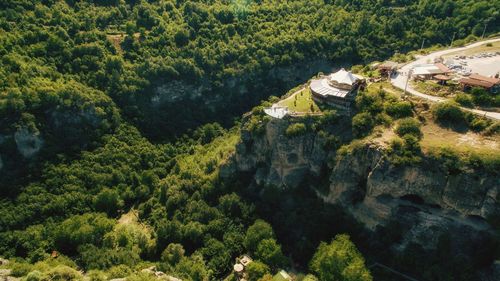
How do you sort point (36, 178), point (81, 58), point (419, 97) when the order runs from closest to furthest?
point (419, 97)
point (36, 178)
point (81, 58)

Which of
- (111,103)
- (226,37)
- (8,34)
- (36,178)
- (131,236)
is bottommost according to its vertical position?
(131,236)

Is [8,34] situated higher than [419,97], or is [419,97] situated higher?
[8,34]

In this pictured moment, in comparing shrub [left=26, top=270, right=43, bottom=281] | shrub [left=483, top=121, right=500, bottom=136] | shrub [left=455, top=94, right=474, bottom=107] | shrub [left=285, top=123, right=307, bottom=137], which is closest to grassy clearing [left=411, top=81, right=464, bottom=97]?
shrub [left=455, top=94, right=474, bottom=107]

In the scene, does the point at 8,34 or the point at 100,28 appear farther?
the point at 100,28

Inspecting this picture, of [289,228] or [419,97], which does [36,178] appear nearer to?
[289,228]

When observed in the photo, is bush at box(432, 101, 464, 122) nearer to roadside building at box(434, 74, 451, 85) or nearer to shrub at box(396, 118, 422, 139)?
shrub at box(396, 118, 422, 139)

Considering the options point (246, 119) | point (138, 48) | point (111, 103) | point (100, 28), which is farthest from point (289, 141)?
point (100, 28)

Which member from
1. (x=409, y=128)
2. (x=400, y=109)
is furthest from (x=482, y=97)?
(x=409, y=128)
